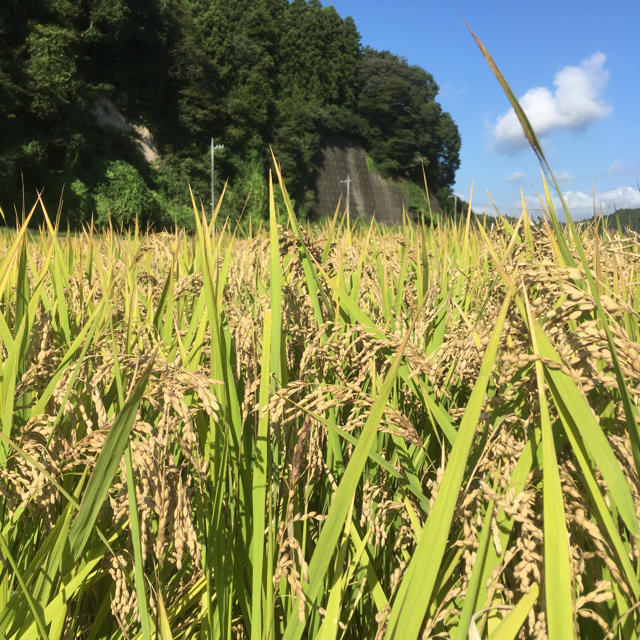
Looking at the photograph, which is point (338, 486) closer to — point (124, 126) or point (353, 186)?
point (124, 126)

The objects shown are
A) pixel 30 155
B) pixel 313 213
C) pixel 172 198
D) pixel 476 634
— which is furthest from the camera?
pixel 313 213

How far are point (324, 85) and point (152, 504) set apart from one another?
58.6 metres

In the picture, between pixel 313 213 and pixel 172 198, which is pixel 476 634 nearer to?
pixel 172 198

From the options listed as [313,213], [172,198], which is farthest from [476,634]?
[313,213]

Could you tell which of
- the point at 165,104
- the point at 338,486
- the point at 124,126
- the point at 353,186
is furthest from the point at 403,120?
the point at 338,486

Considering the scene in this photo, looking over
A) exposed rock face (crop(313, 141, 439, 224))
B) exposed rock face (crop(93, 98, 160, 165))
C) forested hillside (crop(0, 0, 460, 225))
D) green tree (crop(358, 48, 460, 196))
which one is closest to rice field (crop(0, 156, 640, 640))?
forested hillside (crop(0, 0, 460, 225))

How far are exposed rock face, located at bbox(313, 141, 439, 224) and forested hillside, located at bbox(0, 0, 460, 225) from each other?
5.27ft

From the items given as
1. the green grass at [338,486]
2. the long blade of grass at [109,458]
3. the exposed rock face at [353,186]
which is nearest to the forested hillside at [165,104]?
the exposed rock face at [353,186]

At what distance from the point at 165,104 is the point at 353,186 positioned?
23.0 meters

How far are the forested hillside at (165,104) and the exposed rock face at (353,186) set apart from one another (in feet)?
5.27

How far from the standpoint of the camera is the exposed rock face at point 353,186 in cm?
4547

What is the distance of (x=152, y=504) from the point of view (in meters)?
0.67

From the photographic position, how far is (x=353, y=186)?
50.2 metres

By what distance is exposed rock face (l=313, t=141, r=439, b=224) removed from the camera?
4547 cm
